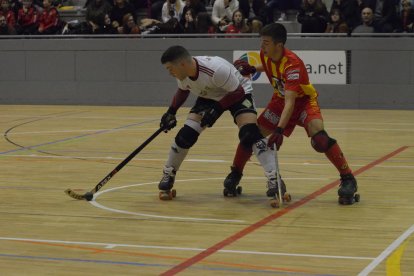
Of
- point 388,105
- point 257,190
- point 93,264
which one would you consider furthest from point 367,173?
point 388,105

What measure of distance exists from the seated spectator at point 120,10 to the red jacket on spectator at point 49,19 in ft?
5.39

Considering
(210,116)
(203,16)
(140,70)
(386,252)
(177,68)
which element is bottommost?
(140,70)

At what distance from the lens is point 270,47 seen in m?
9.38

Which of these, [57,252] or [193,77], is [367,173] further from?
[57,252]

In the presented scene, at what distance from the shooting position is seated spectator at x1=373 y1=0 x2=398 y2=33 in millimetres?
21109

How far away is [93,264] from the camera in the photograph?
6.78m

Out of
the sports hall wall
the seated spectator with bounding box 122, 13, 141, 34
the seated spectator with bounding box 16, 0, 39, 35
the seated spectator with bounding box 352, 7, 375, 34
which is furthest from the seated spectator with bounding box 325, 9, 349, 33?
the seated spectator with bounding box 16, 0, 39, 35

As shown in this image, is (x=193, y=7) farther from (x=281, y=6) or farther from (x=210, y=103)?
(x=210, y=103)

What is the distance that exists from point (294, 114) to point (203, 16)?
13.2 meters

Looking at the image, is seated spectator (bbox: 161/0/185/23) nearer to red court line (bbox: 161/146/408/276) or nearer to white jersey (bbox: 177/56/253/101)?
red court line (bbox: 161/146/408/276)

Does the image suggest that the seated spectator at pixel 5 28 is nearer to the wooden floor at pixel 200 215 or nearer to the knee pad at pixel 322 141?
the wooden floor at pixel 200 215

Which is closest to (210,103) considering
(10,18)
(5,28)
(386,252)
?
(386,252)

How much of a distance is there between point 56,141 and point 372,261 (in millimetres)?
9741

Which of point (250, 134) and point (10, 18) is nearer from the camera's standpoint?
point (250, 134)
